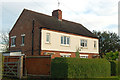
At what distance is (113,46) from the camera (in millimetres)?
52312

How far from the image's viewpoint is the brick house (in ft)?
85.1

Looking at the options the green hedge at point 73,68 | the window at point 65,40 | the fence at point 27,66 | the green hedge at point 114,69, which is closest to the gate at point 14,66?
the fence at point 27,66

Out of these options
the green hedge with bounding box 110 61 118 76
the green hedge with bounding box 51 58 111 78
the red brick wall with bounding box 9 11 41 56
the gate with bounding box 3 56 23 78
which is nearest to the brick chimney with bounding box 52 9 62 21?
the red brick wall with bounding box 9 11 41 56

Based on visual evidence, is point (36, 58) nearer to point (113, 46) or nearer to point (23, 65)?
point (23, 65)

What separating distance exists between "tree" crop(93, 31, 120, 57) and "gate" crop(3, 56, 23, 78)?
38482 mm

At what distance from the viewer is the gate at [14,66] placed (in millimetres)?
16906

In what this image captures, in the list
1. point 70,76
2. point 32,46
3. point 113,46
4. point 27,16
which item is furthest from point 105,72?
point 113,46

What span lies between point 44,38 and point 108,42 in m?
33.3

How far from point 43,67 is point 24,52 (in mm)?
13041

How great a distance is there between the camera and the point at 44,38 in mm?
25750

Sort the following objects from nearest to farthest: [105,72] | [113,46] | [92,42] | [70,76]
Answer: [70,76] → [105,72] → [92,42] → [113,46]

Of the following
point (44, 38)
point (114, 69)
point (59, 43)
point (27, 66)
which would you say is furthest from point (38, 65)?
point (59, 43)

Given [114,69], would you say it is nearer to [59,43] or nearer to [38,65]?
[59,43]

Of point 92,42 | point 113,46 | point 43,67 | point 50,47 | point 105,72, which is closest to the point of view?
point 43,67
